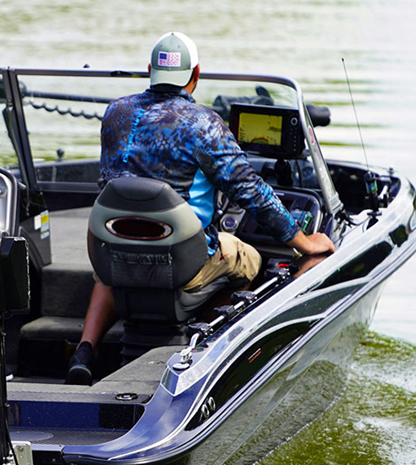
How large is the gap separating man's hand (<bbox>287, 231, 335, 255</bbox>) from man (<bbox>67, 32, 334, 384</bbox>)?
0.05m

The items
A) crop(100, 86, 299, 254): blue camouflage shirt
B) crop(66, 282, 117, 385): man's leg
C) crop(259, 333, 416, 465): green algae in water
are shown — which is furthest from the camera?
crop(259, 333, 416, 465): green algae in water

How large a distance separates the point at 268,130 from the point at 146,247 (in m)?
1.09

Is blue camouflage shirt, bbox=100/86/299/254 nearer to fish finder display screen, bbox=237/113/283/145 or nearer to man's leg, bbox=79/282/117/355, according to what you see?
man's leg, bbox=79/282/117/355

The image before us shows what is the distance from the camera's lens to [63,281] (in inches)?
173

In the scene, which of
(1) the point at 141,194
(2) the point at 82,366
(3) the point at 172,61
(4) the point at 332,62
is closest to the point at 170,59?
(3) the point at 172,61

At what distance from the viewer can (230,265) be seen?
12.7 ft

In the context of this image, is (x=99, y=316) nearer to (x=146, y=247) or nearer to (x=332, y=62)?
(x=146, y=247)

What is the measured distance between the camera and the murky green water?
14.8 ft

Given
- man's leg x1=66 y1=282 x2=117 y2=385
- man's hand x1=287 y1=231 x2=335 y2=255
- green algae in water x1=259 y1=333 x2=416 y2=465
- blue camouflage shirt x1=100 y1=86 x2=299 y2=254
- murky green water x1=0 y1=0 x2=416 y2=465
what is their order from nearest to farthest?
1. blue camouflage shirt x1=100 y1=86 x2=299 y2=254
2. man's leg x1=66 y1=282 x2=117 y2=385
3. man's hand x1=287 y1=231 x2=335 y2=255
4. green algae in water x1=259 y1=333 x2=416 y2=465
5. murky green water x1=0 y1=0 x2=416 y2=465

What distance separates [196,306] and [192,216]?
43 cm

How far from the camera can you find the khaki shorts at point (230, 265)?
12.2 feet

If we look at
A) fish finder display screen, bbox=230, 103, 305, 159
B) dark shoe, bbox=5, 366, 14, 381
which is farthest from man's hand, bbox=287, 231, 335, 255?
dark shoe, bbox=5, 366, 14, 381

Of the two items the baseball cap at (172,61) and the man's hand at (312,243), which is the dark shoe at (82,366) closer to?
the man's hand at (312,243)

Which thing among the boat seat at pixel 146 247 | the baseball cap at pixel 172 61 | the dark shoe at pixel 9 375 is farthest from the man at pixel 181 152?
the dark shoe at pixel 9 375
